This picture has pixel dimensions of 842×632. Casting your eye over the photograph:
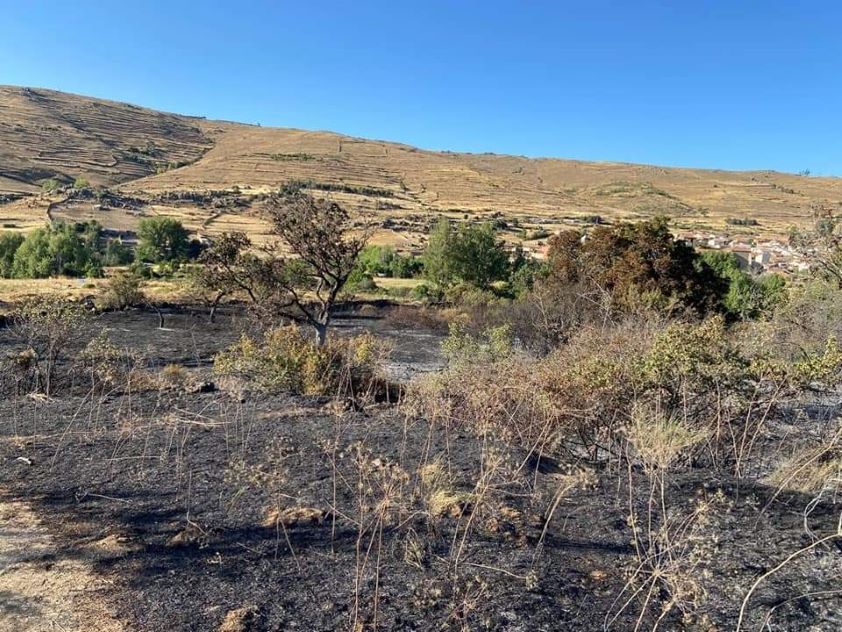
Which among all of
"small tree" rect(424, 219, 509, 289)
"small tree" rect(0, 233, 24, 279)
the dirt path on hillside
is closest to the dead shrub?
the dirt path on hillside

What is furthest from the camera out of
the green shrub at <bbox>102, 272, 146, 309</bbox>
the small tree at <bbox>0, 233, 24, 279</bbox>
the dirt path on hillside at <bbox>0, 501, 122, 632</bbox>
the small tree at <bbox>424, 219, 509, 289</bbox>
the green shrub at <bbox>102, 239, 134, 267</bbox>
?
the green shrub at <bbox>102, 239, 134, 267</bbox>

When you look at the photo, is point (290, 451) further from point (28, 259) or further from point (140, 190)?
point (140, 190)

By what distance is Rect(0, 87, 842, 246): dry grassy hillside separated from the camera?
72.9 metres

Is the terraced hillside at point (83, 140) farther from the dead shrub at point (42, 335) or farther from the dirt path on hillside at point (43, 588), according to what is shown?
the dirt path on hillside at point (43, 588)

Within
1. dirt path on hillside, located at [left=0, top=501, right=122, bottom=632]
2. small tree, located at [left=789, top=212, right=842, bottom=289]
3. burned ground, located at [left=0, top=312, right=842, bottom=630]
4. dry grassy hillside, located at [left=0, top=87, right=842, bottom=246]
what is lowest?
dirt path on hillside, located at [left=0, top=501, right=122, bottom=632]

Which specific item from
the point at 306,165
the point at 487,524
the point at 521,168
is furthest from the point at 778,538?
the point at 521,168

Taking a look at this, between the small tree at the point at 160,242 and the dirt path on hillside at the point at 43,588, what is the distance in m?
38.2

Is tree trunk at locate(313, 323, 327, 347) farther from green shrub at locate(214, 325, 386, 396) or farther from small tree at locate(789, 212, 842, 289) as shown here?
small tree at locate(789, 212, 842, 289)

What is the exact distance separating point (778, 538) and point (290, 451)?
13.0ft

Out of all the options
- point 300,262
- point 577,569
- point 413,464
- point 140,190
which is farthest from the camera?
point 140,190

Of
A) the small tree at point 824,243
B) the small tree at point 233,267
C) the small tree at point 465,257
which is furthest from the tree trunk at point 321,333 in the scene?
the small tree at point 465,257

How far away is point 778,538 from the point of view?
3727 millimetres

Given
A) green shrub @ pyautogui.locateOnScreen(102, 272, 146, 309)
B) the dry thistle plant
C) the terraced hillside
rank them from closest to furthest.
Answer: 1. the dry thistle plant
2. green shrub @ pyautogui.locateOnScreen(102, 272, 146, 309)
3. the terraced hillside

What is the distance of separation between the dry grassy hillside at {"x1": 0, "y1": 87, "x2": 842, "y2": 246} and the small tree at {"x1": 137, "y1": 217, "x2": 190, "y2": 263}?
37.3 ft
